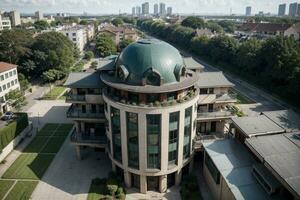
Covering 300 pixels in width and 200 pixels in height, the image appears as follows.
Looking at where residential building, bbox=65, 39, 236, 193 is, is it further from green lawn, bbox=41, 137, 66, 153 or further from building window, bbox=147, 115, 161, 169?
green lawn, bbox=41, 137, 66, 153

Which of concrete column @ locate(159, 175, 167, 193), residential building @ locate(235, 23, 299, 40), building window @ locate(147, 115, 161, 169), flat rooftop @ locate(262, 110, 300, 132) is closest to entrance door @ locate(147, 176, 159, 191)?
concrete column @ locate(159, 175, 167, 193)

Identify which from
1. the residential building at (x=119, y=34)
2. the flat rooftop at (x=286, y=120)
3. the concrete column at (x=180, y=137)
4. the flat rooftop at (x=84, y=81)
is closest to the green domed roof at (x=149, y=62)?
the concrete column at (x=180, y=137)

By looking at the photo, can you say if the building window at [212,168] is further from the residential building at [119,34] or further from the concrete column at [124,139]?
the residential building at [119,34]

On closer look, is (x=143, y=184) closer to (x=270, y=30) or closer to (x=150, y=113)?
(x=150, y=113)

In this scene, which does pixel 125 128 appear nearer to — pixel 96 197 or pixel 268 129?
pixel 96 197

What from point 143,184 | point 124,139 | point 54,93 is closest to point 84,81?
point 124,139
